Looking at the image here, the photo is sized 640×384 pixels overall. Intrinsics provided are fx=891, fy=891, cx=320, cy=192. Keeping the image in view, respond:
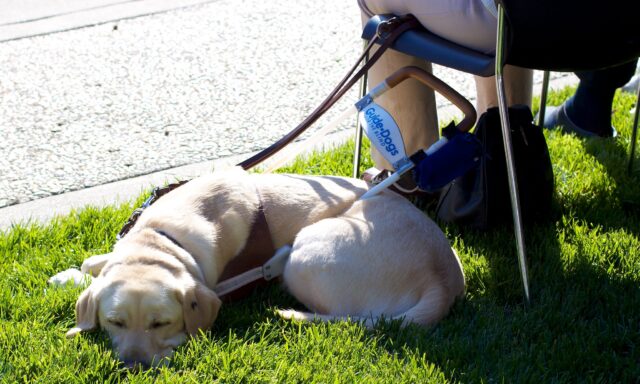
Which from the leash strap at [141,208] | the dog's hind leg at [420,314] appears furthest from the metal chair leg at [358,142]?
the dog's hind leg at [420,314]

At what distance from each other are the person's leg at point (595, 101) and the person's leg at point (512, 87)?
0.69 meters

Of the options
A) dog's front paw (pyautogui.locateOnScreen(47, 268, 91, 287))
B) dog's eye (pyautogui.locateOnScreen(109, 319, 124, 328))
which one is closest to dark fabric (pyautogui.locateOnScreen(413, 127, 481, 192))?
dog's eye (pyautogui.locateOnScreen(109, 319, 124, 328))

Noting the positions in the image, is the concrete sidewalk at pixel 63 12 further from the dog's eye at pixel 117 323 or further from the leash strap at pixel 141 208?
the dog's eye at pixel 117 323

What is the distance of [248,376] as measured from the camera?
2.90 m

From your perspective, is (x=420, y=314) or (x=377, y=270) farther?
(x=377, y=270)

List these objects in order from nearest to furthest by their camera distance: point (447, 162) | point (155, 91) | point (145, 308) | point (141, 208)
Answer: point (145, 308) < point (447, 162) < point (141, 208) < point (155, 91)

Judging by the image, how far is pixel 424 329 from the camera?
→ 3109 mm

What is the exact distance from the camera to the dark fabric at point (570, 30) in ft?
10.3

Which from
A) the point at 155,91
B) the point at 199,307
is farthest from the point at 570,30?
the point at 155,91

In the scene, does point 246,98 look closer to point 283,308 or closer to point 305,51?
point 305,51

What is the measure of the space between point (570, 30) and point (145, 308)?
1764 mm

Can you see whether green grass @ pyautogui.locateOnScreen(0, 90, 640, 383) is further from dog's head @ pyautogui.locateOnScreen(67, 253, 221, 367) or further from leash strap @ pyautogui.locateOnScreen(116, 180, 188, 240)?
leash strap @ pyautogui.locateOnScreen(116, 180, 188, 240)

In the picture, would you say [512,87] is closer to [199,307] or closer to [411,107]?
[411,107]

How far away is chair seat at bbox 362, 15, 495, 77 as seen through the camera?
11.0 ft
